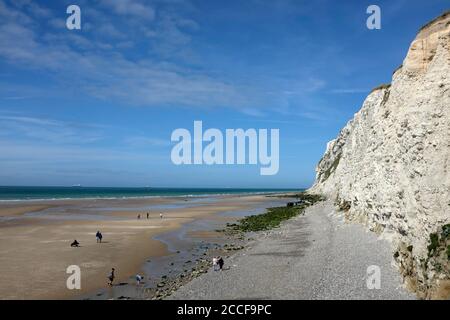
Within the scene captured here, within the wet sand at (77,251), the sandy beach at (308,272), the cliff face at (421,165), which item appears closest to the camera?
the cliff face at (421,165)

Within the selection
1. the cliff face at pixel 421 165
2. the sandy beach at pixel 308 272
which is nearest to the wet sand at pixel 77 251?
the sandy beach at pixel 308 272

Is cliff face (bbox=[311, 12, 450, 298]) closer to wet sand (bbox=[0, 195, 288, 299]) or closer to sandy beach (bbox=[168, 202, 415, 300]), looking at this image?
sandy beach (bbox=[168, 202, 415, 300])

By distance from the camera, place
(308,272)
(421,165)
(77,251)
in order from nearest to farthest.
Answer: (421,165), (308,272), (77,251)

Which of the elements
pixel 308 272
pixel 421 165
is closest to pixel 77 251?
pixel 308 272

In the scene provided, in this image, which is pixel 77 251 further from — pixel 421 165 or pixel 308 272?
pixel 421 165

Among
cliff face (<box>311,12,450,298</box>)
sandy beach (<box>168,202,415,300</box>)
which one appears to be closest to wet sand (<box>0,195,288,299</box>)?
sandy beach (<box>168,202,415,300</box>)

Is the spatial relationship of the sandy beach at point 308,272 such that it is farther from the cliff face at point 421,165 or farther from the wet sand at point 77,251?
the wet sand at point 77,251

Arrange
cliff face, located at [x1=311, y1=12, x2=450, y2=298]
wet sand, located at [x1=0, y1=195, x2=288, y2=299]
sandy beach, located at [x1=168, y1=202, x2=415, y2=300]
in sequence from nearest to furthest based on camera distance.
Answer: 1. cliff face, located at [x1=311, y1=12, x2=450, y2=298]
2. sandy beach, located at [x1=168, y1=202, x2=415, y2=300]
3. wet sand, located at [x1=0, y1=195, x2=288, y2=299]

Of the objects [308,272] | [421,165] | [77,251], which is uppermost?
[421,165]

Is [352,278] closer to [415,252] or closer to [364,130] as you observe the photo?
[415,252]

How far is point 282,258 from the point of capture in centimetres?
2722

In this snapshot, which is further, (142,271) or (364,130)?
(364,130)
